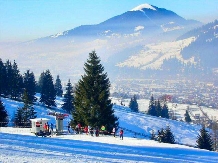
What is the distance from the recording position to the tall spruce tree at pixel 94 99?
3825 centimetres

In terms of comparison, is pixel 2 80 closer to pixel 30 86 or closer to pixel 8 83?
pixel 8 83

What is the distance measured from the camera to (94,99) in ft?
128

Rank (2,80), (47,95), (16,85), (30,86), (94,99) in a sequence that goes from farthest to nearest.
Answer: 1. (30,86)
2. (47,95)
3. (16,85)
4. (2,80)
5. (94,99)

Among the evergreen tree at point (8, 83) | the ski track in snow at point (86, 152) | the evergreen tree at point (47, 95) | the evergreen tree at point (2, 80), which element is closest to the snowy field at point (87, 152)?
the ski track in snow at point (86, 152)

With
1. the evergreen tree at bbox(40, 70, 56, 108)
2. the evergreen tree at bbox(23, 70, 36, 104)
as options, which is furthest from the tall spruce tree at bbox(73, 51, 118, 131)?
the evergreen tree at bbox(23, 70, 36, 104)

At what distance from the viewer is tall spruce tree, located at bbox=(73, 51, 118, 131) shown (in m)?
38.2

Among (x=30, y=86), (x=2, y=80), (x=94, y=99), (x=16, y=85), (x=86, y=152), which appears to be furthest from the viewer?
(x=30, y=86)

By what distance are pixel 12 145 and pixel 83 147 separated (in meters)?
4.79

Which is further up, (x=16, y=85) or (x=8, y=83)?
(x=8, y=83)

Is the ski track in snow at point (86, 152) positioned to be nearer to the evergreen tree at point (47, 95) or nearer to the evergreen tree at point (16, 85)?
the evergreen tree at point (47, 95)

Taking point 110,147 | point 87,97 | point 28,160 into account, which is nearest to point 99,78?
point 87,97

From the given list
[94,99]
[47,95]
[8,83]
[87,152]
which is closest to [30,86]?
[47,95]

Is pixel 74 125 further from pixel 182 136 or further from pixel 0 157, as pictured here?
pixel 182 136

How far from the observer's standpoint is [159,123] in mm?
100500
